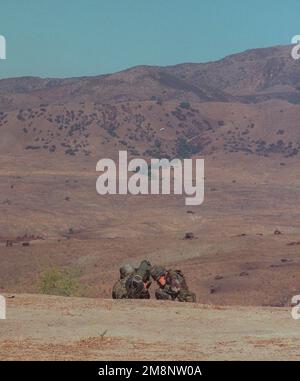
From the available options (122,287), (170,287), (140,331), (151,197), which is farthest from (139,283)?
(151,197)

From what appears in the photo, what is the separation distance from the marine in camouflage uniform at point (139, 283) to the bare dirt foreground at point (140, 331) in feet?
7.08

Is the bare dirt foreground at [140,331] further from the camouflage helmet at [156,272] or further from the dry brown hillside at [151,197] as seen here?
the dry brown hillside at [151,197]

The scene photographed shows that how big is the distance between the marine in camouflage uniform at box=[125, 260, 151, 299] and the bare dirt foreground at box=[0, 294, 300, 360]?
216 cm

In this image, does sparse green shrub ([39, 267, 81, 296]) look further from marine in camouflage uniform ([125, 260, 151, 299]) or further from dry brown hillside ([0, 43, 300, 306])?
marine in camouflage uniform ([125, 260, 151, 299])

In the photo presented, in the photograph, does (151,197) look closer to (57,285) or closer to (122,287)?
(57,285)

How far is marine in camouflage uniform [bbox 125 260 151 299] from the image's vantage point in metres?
23.7

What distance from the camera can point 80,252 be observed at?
2163 inches

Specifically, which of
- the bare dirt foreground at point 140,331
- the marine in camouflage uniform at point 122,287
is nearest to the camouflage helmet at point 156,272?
the marine in camouflage uniform at point 122,287

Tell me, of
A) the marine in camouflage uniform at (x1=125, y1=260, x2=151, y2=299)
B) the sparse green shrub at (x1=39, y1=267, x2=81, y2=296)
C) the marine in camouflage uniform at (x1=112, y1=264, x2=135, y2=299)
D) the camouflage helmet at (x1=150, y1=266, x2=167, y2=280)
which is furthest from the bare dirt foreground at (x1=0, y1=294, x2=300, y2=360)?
the sparse green shrub at (x1=39, y1=267, x2=81, y2=296)

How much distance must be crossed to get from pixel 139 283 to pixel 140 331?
6.21 meters

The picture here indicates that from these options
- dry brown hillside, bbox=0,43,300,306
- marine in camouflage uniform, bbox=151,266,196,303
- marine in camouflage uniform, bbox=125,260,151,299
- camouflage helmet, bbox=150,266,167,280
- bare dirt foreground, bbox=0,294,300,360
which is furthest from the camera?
dry brown hillside, bbox=0,43,300,306
